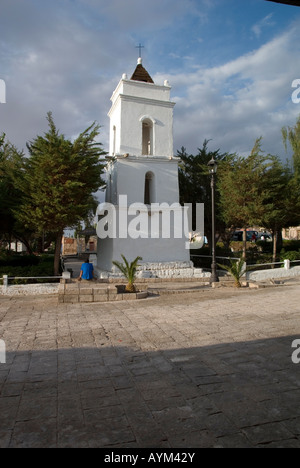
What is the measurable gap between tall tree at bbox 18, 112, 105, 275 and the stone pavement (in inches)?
225

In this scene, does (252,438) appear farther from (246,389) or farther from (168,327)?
(168,327)

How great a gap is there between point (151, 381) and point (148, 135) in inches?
636

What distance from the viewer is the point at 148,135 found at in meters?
18.2

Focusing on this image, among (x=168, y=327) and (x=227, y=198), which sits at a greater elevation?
(x=227, y=198)

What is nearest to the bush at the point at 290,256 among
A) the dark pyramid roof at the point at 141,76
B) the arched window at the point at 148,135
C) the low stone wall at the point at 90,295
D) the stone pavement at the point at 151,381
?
the arched window at the point at 148,135

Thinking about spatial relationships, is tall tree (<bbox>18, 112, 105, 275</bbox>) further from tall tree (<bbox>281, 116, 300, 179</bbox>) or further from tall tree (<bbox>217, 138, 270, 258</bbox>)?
tall tree (<bbox>281, 116, 300, 179</bbox>)

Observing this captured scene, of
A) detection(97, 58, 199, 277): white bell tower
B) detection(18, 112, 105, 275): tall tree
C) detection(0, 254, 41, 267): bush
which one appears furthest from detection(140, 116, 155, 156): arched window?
detection(0, 254, 41, 267): bush

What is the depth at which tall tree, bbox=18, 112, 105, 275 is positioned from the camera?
40.8 ft

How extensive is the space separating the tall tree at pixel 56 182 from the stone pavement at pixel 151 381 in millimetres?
5724

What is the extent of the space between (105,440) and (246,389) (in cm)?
181

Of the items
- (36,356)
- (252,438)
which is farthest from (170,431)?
(36,356)

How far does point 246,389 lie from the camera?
3.71m

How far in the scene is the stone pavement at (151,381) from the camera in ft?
9.36

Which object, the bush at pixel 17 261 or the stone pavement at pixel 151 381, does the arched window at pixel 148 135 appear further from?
the stone pavement at pixel 151 381
